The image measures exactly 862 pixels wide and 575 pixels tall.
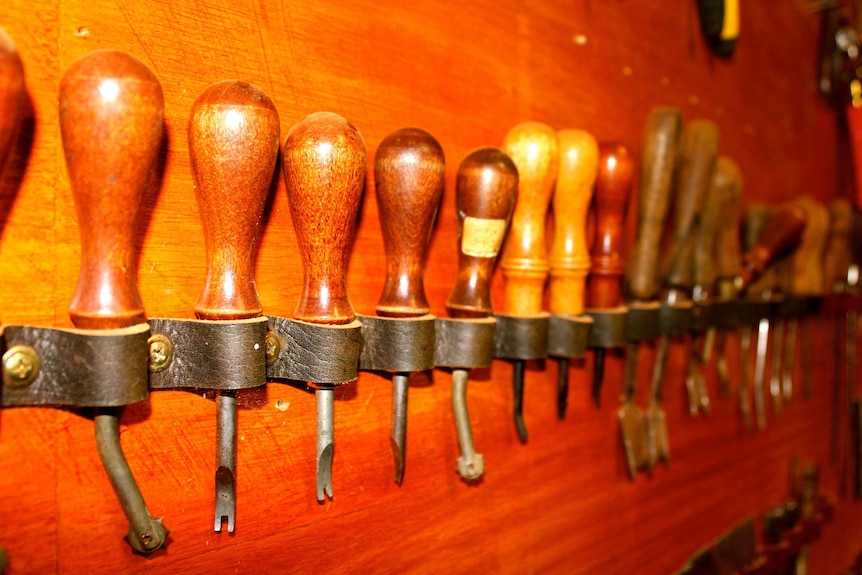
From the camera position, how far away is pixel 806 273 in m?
1.26

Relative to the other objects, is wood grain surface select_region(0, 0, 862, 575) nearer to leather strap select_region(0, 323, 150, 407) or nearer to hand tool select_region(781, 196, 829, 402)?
leather strap select_region(0, 323, 150, 407)

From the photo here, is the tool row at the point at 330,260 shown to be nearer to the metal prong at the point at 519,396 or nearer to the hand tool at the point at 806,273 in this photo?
the metal prong at the point at 519,396

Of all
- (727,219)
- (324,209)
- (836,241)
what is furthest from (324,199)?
(836,241)

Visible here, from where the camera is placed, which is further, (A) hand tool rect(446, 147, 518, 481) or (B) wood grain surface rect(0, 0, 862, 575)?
(A) hand tool rect(446, 147, 518, 481)

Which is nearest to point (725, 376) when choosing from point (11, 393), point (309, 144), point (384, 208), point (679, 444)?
point (679, 444)

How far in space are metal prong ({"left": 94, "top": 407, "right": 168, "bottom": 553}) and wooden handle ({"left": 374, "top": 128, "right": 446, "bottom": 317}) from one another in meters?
0.25

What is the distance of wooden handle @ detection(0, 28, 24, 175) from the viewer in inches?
15.7

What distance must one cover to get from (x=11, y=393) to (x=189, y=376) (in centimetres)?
12

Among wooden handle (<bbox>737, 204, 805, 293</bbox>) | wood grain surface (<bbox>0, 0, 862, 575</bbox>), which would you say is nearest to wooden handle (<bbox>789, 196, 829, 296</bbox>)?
wooden handle (<bbox>737, 204, 805, 293</bbox>)

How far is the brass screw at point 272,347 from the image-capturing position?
56 centimetres

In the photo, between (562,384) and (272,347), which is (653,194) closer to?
(562,384)

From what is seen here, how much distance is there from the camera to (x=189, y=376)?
0.52 metres

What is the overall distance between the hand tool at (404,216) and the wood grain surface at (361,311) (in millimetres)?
41

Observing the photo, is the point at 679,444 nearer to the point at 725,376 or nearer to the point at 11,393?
the point at 725,376
